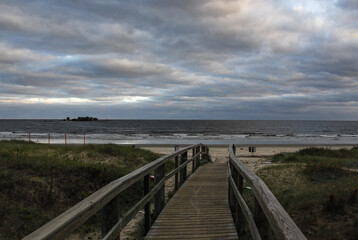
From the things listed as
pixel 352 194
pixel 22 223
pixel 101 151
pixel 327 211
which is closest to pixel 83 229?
pixel 22 223

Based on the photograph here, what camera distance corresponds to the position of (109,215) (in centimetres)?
283

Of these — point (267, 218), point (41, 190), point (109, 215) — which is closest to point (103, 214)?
point (109, 215)

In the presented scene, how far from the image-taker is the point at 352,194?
6023 millimetres

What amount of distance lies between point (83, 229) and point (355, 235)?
5314mm

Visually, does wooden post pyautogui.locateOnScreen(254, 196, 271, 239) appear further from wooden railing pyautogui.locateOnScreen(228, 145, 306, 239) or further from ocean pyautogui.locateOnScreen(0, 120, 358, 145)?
ocean pyautogui.locateOnScreen(0, 120, 358, 145)

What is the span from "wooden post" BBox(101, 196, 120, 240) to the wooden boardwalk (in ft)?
4.70

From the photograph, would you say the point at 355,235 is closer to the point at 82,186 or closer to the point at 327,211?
the point at 327,211

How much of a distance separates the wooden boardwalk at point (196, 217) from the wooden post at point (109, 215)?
4.70 ft

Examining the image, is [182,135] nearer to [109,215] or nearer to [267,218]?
[109,215]

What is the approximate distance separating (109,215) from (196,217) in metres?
2.56

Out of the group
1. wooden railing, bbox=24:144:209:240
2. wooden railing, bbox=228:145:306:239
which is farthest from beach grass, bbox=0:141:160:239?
wooden railing, bbox=228:145:306:239

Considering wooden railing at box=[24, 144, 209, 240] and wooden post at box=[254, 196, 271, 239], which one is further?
wooden post at box=[254, 196, 271, 239]

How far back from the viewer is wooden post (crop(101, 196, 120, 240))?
9.04 ft

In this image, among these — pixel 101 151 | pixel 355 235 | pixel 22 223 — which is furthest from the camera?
pixel 101 151
